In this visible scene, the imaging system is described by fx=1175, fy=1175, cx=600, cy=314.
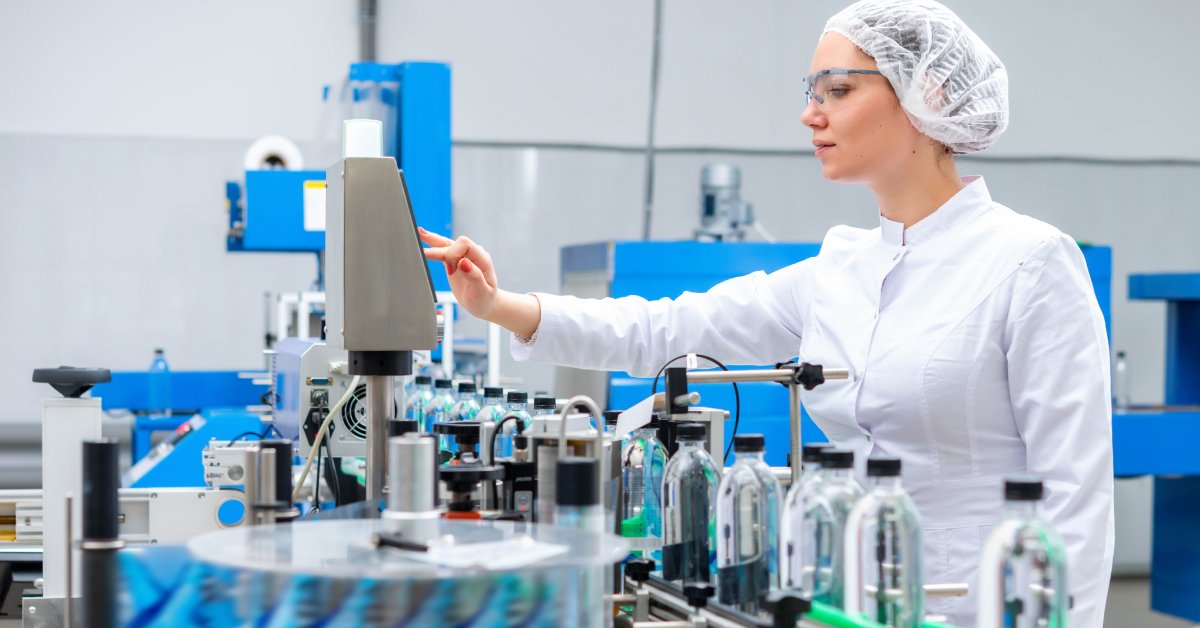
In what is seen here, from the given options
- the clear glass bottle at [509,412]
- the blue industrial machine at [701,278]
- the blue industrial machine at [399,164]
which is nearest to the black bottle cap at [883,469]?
the clear glass bottle at [509,412]

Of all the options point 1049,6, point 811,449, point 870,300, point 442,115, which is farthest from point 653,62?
point 811,449

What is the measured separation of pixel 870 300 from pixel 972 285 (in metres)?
0.17

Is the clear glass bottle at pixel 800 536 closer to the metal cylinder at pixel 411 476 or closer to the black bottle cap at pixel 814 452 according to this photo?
the black bottle cap at pixel 814 452

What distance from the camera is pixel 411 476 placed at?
3.57 feet

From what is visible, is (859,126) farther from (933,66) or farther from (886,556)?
(886,556)

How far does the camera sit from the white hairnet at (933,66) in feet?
5.42

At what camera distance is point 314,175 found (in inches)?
145

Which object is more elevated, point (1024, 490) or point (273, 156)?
point (273, 156)

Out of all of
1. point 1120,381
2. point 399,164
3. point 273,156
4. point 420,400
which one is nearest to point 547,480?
point 420,400

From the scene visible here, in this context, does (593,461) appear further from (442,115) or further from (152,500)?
(442,115)

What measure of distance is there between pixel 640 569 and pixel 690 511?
3.6 inches

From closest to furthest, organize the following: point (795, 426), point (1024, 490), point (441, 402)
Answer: point (1024, 490) < point (795, 426) < point (441, 402)

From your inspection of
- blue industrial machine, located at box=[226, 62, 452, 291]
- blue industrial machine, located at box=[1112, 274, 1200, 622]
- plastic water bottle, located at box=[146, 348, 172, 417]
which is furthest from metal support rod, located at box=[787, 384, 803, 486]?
plastic water bottle, located at box=[146, 348, 172, 417]

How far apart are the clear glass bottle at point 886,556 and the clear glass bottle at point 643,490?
400mm
